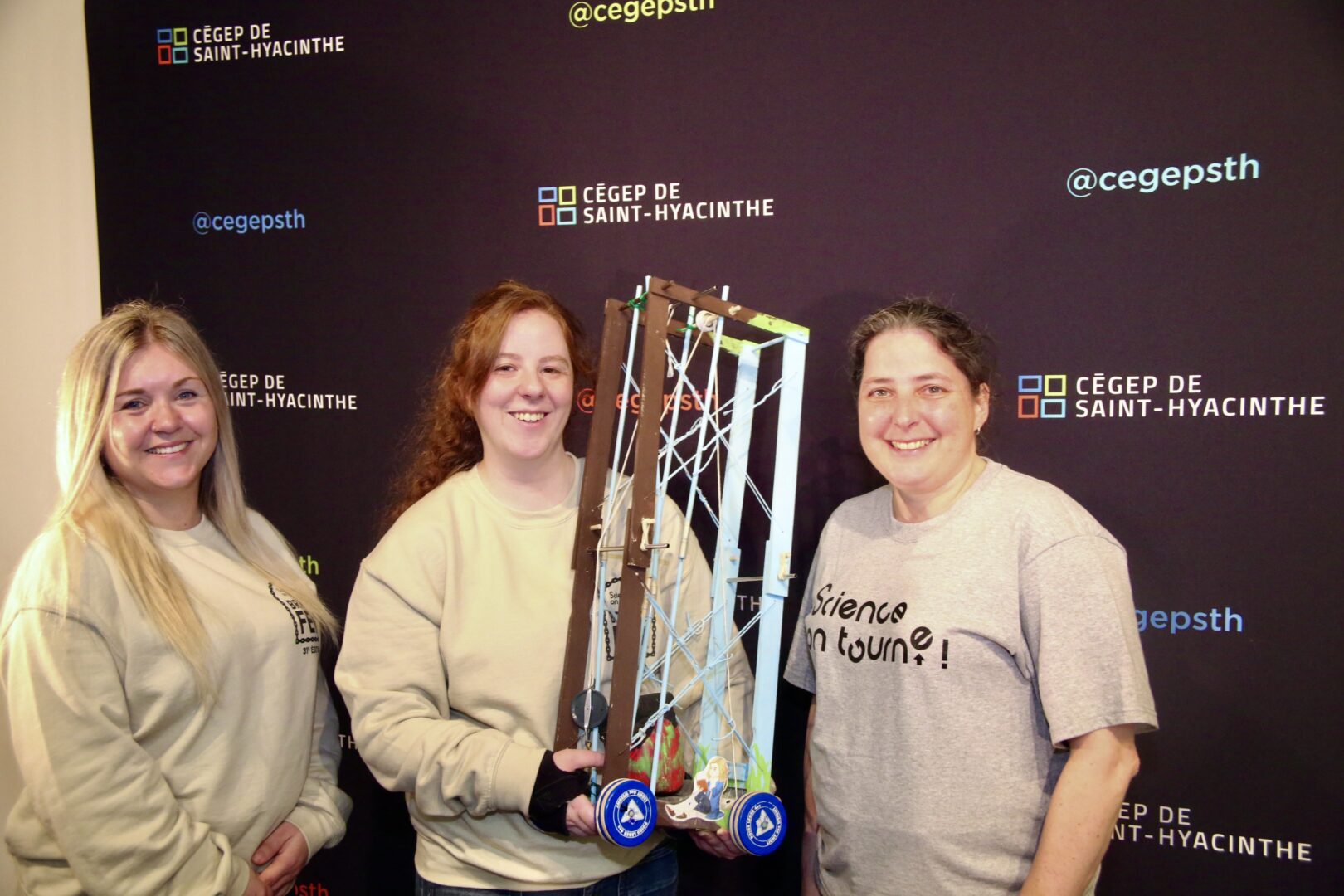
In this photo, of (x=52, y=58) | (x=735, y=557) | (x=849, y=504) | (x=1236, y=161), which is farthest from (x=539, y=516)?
(x=52, y=58)

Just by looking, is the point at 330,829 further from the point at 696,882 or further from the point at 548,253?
the point at 548,253

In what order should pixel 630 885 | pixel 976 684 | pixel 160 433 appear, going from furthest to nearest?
pixel 630 885 → pixel 160 433 → pixel 976 684

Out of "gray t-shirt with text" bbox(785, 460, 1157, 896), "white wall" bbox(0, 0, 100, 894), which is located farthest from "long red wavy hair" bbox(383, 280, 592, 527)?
"white wall" bbox(0, 0, 100, 894)

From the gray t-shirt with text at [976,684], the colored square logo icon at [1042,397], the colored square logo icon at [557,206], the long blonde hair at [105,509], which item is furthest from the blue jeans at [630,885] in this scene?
the colored square logo icon at [557,206]

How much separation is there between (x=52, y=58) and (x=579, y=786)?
2104mm

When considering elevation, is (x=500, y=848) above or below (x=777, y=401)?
below

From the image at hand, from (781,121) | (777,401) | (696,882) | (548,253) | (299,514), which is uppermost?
(781,121)

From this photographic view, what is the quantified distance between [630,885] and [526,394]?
30.6 inches

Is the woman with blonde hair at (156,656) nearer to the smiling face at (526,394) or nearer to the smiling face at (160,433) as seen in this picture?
the smiling face at (160,433)

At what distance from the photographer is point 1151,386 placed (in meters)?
1.67

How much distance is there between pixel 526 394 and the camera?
143 centimetres

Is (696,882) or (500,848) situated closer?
(500,848)

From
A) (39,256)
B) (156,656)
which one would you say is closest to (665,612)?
(156,656)

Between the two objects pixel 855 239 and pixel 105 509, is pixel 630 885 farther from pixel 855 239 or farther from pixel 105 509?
pixel 855 239
